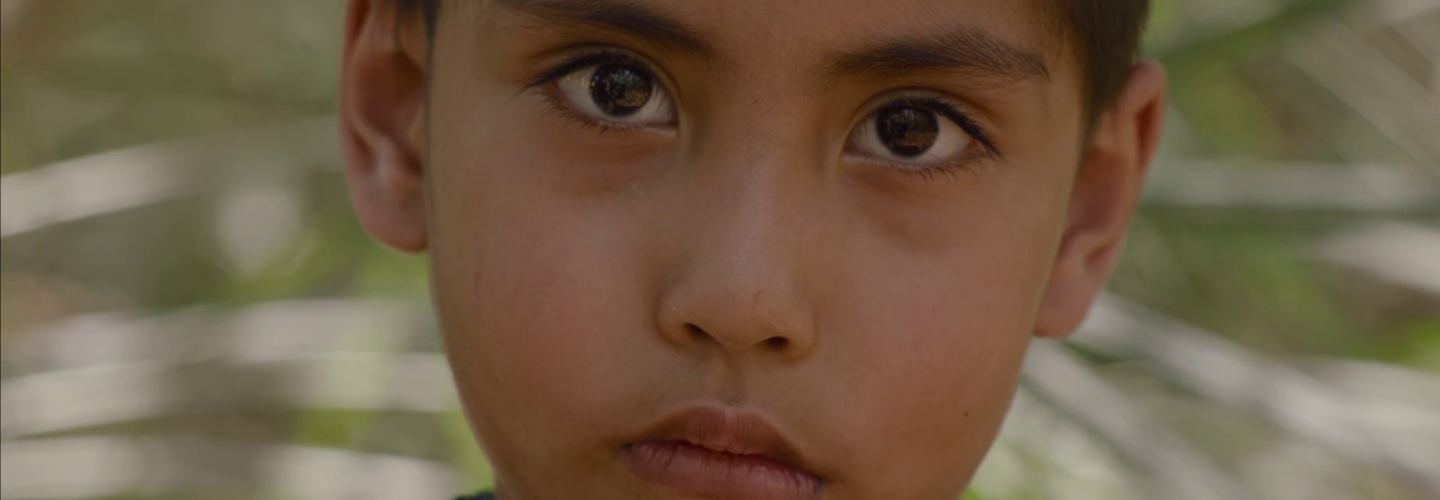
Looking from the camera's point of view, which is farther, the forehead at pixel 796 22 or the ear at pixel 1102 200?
the ear at pixel 1102 200

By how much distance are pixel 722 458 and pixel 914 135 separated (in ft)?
0.76

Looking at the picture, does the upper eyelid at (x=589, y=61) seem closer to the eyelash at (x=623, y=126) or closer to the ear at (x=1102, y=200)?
the eyelash at (x=623, y=126)

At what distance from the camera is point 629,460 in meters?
0.97

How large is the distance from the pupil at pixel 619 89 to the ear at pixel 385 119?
20 centimetres

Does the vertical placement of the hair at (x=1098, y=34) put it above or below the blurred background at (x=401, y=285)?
above

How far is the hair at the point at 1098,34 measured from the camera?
3.42 ft

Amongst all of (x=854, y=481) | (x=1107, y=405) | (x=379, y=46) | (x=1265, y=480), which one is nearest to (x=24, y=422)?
(x=379, y=46)

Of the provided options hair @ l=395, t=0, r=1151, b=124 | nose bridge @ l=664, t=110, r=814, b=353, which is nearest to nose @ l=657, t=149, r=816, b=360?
nose bridge @ l=664, t=110, r=814, b=353

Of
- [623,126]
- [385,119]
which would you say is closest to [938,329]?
[623,126]

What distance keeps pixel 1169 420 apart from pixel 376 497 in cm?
111

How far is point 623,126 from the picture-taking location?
983mm

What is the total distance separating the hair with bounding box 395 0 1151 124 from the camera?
104 centimetres

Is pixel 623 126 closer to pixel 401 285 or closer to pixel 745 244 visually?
pixel 745 244

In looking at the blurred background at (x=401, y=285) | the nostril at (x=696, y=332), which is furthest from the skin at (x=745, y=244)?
the blurred background at (x=401, y=285)
